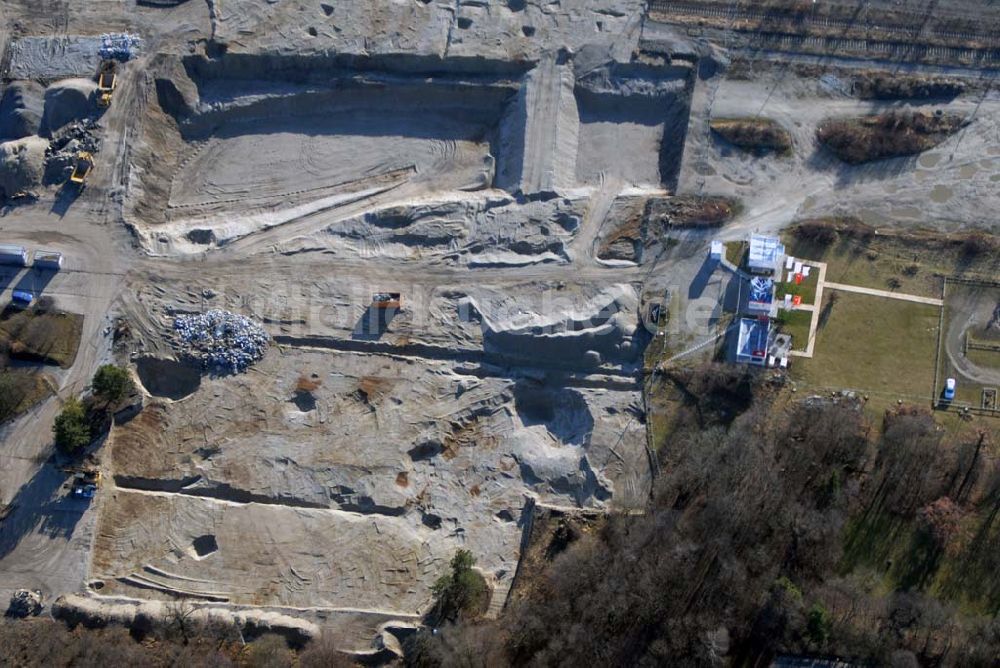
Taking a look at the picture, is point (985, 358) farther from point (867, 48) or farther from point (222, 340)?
point (222, 340)

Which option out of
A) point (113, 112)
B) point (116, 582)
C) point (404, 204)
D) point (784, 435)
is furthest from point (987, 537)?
point (113, 112)

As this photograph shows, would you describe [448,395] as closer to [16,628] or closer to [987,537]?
[16,628]

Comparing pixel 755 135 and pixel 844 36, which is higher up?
pixel 844 36

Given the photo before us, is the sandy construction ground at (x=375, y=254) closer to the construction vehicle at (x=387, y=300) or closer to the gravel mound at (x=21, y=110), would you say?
the gravel mound at (x=21, y=110)

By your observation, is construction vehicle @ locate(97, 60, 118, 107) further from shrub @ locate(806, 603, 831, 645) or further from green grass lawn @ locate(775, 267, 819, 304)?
shrub @ locate(806, 603, 831, 645)

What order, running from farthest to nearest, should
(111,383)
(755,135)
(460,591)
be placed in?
(755,135), (111,383), (460,591)

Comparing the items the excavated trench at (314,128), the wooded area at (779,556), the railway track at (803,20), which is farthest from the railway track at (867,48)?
the wooded area at (779,556)

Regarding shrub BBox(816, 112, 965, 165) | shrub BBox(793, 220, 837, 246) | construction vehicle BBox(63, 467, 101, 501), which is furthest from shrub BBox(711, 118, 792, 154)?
construction vehicle BBox(63, 467, 101, 501)

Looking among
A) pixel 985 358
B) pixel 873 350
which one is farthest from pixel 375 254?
pixel 985 358
